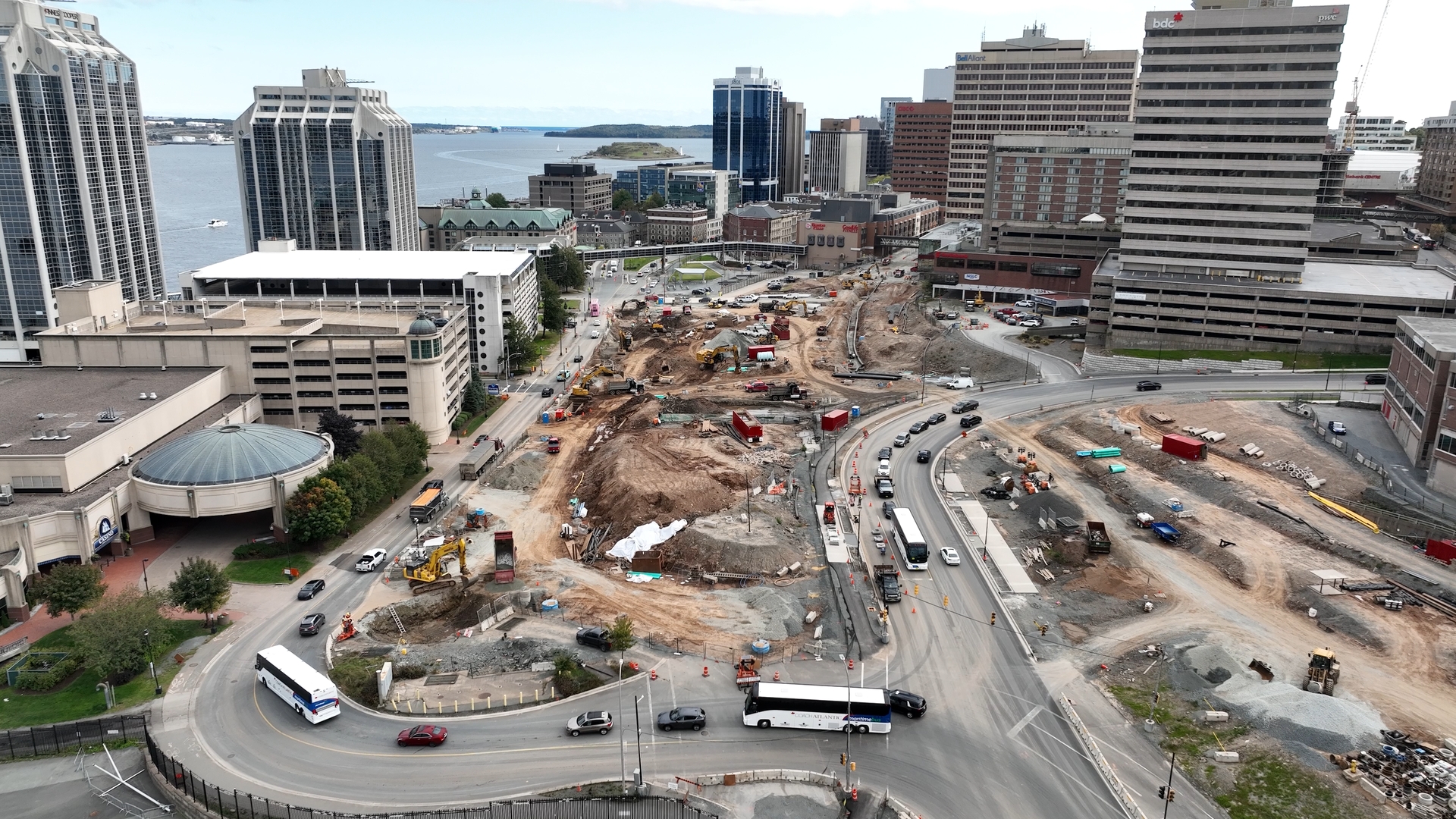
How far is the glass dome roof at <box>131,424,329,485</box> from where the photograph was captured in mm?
75812

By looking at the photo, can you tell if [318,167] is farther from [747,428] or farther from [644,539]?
[644,539]

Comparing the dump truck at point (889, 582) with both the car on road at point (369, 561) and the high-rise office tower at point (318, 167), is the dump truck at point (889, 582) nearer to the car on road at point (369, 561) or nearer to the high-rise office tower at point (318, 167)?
the car on road at point (369, 561)

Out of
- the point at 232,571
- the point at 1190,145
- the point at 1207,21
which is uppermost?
the point at 1207,21

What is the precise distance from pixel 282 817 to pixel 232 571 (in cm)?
3258

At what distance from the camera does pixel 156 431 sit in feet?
277

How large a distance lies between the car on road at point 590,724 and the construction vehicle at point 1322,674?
38.5 metres

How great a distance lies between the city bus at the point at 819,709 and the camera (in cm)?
4969

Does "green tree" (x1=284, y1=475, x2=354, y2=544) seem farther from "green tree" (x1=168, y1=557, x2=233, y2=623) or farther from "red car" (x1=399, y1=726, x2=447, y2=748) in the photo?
"red car" (x1=399, y1=726, x2=447, y2=748)

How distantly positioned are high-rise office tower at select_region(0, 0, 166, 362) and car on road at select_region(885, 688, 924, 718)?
463ft

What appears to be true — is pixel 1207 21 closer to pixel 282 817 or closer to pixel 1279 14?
pixel 1279 14

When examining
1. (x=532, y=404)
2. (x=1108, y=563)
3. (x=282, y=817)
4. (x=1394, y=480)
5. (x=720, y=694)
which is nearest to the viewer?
(x=282, y=817)

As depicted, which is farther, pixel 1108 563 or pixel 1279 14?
pixel 1279 14

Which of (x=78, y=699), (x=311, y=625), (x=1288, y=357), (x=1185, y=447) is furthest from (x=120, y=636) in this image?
(x=1288, y=357)

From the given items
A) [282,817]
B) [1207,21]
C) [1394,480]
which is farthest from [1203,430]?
[282,817]
